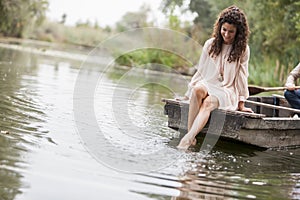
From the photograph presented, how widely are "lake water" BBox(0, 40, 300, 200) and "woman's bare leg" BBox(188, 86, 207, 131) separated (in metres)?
0.31

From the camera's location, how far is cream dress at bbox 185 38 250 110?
539 cm

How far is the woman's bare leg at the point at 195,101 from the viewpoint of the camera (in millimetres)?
5184

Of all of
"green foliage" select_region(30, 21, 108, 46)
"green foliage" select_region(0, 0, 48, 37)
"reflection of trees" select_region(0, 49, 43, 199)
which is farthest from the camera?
"green foliage" select_region(30, 21, 108, 46)

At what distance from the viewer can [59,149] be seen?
4.24 m

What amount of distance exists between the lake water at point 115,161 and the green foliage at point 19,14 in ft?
63.1

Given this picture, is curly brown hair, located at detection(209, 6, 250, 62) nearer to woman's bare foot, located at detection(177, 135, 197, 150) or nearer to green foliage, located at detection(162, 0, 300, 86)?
woman's bare foot, located at detection(177, 135, 197, 150)

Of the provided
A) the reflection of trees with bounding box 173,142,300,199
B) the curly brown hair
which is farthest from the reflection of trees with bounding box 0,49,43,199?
the curly brown hair

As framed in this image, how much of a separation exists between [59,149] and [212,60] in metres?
2.10

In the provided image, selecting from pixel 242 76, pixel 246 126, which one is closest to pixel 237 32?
pixel 242 76

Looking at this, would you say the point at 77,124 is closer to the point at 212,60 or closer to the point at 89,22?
the point at 212,60

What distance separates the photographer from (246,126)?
524cm

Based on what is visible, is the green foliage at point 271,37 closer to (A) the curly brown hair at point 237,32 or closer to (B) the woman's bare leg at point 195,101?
(A) the curly brown hair at point 237,32

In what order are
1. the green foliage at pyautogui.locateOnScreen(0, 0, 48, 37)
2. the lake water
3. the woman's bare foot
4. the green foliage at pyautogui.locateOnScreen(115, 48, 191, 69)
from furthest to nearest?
1. the green foliage at pyautogui.locateOnScreen(0, 0, 48, 37)
2. the green foliage at pyautogui.locateOnScreen(115, 48, 191, 69)
3. the woman's bare foot
4. the lake water

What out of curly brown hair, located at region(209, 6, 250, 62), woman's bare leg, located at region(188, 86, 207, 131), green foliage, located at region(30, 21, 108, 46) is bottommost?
woman's bare leg, located at region(188, 86, 207, 131)
